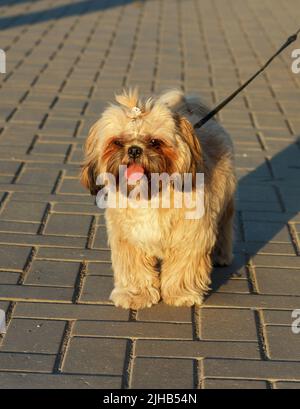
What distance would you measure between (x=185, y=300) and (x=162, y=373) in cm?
70

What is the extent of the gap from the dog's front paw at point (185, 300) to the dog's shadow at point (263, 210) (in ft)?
0.59

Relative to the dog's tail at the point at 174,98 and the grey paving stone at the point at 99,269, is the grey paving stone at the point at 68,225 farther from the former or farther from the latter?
the dog's tail at the point at 174,98

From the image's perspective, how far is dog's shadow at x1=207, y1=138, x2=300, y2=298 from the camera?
477cm

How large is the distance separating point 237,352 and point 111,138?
1.16 meters

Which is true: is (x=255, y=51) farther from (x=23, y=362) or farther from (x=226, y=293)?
(x=23, y=362)

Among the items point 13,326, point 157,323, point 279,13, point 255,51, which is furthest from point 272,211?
point 279,13

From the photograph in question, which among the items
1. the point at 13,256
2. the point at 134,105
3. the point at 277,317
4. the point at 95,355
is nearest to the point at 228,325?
the point at 277,317

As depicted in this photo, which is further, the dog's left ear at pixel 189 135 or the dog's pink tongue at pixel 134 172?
the dog's left ear at pixel 189 135

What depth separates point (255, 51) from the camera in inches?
396

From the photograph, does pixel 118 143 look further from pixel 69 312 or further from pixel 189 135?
pixel 69 312

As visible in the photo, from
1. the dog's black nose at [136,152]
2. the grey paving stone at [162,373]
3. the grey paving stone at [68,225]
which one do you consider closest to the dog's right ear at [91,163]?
the dog's black nose at [136,152]

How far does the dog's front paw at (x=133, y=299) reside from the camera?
4270 millimetres

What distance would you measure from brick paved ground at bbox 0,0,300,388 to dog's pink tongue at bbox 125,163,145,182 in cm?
76

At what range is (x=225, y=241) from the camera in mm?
4727
